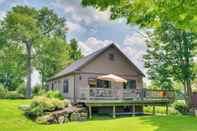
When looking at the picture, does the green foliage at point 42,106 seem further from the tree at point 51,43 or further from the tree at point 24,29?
the tree at point 51,43

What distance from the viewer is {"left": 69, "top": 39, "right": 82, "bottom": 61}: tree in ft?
197

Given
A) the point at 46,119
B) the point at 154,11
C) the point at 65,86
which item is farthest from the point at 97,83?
the point at 154,11

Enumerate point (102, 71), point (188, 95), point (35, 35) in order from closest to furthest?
point (102, 71) → point (188, 95) → point (35, 35)

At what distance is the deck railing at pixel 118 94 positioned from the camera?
77.9 ft

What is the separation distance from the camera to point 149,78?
99.6 feet

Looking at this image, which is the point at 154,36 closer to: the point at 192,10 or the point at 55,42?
the point at 55,42

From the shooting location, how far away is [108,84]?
91.6 feet

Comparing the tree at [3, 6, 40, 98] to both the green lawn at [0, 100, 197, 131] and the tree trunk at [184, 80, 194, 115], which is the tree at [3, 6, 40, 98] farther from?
the green lawn at [0, 100, 197, 131]

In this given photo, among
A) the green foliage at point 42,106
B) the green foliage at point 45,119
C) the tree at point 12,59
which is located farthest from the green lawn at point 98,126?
the tree at point 12,59

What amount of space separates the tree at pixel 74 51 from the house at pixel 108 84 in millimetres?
29557

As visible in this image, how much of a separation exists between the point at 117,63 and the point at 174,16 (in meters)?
20.9

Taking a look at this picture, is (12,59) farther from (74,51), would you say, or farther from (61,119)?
(61,119)

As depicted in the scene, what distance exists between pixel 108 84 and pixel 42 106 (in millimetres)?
8418

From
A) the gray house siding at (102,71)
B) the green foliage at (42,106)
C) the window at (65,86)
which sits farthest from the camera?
the window at (65,86)
